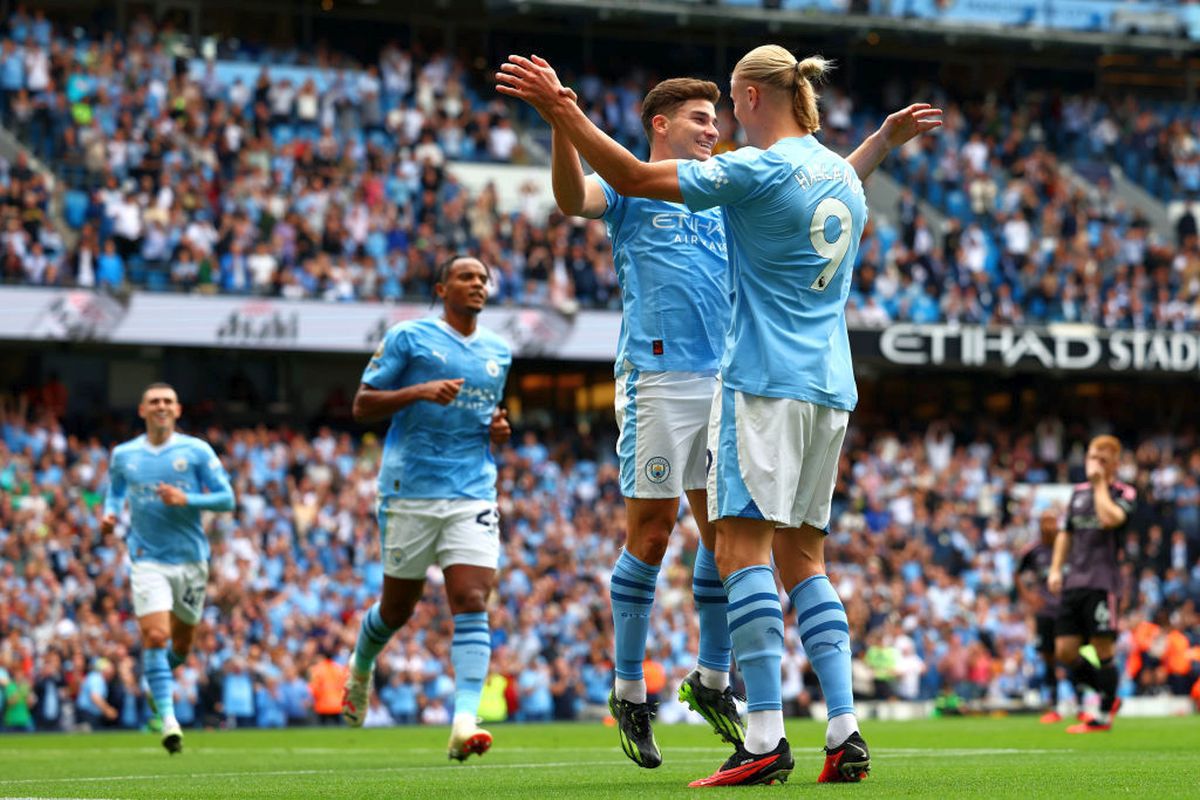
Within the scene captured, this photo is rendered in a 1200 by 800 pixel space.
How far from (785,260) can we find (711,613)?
6.60 feet

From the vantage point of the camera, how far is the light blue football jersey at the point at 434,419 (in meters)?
10.1

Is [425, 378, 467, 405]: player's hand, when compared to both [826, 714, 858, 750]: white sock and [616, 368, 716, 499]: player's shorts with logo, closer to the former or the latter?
[616, 368, 716, 499]: player's shorts with logo

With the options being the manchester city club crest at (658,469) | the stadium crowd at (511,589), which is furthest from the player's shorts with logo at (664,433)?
the stadium crowd at (511,589)

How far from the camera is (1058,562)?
51.9 feet

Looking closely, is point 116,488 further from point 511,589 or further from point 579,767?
point 511,589

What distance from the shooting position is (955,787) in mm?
6715

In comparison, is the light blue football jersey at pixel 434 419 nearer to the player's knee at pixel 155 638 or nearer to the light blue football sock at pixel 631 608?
the light blue football sock at pixel 631 608

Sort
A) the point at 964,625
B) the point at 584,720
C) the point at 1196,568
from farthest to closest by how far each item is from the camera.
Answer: the point at 1196,568, the point at 964,625, the point at 584,720

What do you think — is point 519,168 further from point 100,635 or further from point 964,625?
point 100,635

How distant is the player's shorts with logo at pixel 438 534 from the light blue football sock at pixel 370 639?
55 cm

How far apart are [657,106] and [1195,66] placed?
118 ft

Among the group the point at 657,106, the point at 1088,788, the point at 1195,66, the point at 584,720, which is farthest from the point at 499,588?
the point at 1195,66

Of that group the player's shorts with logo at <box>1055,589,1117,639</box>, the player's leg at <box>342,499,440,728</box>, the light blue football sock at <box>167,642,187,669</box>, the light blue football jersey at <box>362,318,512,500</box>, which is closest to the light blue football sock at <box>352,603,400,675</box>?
the player's leg at <box>342,499,440,728</box>

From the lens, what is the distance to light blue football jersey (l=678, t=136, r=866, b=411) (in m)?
6.75
